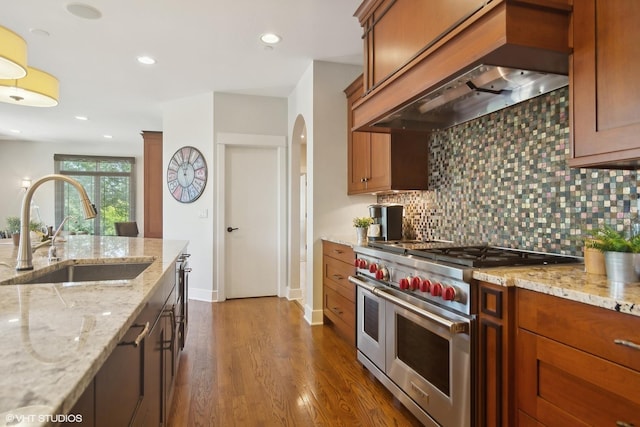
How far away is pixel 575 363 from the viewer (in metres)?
1.15

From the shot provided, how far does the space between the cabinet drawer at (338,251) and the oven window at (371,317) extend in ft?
1.67

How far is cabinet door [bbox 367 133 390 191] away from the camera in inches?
113

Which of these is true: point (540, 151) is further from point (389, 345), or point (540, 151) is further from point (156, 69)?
point (156, 69)

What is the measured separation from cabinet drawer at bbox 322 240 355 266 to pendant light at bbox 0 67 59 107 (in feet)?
7.85

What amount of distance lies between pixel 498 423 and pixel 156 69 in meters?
4.17

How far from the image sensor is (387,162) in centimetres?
287

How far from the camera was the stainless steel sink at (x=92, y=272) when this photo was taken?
1.72 meters

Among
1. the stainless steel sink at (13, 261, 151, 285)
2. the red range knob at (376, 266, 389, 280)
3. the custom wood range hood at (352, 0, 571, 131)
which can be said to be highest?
the custom wood range hood at (352, 0, 571, 131)

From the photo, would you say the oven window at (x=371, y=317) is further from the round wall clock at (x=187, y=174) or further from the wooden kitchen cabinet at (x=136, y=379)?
the round wall clock at (x=187, y=174)

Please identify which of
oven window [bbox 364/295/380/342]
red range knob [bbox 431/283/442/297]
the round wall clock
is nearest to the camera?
red range knob [bbox 431/283/442/297]

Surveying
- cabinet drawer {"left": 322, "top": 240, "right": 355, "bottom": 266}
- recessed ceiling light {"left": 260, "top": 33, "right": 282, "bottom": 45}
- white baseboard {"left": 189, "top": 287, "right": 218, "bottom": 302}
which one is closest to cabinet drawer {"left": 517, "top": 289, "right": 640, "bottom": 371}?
cabinet drawer {"left": 322, "top": 240, "right": 355, "bottom": 266}

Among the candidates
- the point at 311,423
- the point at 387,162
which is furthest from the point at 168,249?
the point at 387,162

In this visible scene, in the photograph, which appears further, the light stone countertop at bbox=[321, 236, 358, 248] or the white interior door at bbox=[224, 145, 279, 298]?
the white interior door at bbox=[224, 145, 279, 298]

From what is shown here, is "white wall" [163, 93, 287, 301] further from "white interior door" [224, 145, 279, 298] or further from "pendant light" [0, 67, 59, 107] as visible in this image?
"pendant light" [0, 67, 59, 107]
